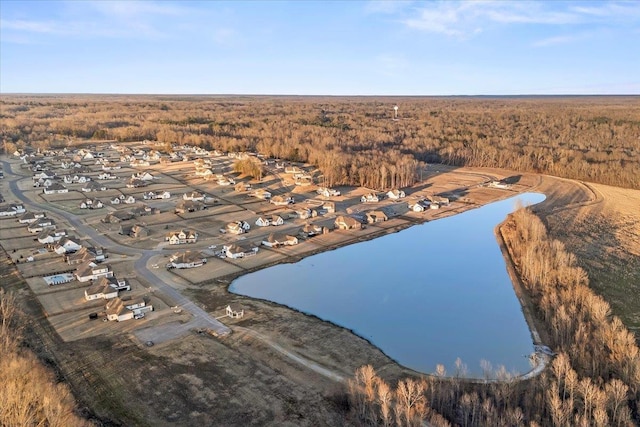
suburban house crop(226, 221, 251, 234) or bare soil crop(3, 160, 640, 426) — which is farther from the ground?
suburban house crop(226, 221, 251, 234)

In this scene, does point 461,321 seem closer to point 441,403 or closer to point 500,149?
point 441,403

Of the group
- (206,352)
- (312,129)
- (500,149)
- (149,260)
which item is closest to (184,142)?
(312,129)

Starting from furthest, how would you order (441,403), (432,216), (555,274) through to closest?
1. (432,216)
2. (555,274)
3. (441,403)

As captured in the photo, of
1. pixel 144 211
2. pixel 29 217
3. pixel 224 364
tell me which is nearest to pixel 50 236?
pixel 29 217

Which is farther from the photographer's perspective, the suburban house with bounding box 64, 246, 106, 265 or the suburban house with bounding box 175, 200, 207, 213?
the suburban house with bounding box 175, 200, 207, 213

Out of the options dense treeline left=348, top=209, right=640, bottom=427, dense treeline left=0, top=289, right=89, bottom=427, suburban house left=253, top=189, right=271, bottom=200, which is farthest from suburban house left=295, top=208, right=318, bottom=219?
dense treeline left=0, top=289, right=89, bottom=427

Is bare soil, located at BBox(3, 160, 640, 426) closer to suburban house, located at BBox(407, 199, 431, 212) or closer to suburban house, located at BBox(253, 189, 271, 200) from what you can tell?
suburban house, located at BBox(407, 199, 431, 212)

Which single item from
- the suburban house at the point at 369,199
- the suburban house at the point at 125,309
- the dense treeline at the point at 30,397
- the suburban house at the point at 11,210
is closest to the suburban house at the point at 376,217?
the suburban house at the point at 369,199
